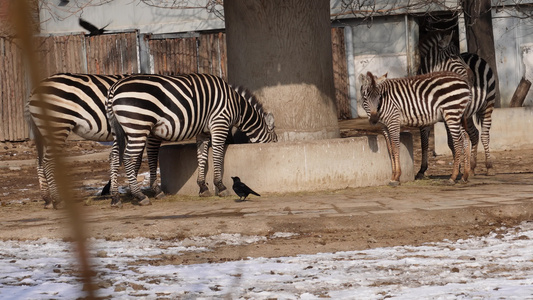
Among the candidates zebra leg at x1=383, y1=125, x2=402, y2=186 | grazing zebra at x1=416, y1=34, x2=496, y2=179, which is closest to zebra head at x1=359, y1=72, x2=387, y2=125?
zebra leg at x1=383, y1=125, x2=402, y2=186

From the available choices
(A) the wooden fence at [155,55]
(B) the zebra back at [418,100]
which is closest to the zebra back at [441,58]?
(B) the zebra back at [418,100]

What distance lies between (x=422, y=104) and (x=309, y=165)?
180 centimetres

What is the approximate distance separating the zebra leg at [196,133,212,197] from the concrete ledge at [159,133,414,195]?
0.13 metres

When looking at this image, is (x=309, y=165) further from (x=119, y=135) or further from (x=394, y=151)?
(x=119, y=135)

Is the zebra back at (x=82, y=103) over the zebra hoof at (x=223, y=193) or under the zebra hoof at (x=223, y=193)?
over

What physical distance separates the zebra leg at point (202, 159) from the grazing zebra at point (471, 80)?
9.96 ft

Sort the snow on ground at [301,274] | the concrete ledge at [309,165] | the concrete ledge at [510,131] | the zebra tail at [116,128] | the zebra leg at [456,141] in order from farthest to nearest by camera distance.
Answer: the concrete ledge at [510,131]
the zebra leg at [456,141]
the concrete ledge at [309,165]
the zebra tail at [116,128]
the snow on ground at [301,274]

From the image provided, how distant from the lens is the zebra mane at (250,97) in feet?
33.3

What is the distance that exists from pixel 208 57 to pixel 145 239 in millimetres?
14576

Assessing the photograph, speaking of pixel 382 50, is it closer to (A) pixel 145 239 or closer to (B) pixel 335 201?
(B) pixel 335 201

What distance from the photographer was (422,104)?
9891 millimetres

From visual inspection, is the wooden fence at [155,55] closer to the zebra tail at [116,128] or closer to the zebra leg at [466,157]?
the zebra leg at [466,157]

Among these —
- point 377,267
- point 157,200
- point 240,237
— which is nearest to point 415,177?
point 157,200

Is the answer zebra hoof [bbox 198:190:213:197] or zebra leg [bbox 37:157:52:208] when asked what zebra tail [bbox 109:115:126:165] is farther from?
zebra hoof [bbox 198:190:213:197]
